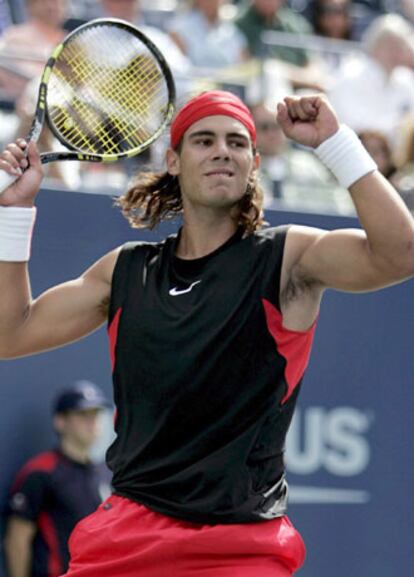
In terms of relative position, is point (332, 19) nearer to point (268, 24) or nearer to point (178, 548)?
point (268, 24)

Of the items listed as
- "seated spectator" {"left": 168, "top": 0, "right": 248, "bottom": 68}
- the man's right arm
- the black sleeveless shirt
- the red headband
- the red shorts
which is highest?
"seated spectator" {"left": 168, "top": 0, "right": 248, "bottom": 68}

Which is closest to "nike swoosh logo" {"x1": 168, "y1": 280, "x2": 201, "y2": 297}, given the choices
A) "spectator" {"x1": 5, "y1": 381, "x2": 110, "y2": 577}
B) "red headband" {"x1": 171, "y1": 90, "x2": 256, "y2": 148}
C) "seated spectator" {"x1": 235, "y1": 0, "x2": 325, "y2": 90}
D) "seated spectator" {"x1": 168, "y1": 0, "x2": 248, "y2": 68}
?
"red headband" {"x1": 171, "y1": 90, "x2": 256, "y2": 148}

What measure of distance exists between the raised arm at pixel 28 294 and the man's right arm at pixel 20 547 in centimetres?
215

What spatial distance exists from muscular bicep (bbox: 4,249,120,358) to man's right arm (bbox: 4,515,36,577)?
86.3 inches

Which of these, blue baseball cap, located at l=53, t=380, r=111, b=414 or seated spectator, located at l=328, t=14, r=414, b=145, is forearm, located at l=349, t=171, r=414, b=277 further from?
seated spectator, located at l=328, t=14, r=414, b=145

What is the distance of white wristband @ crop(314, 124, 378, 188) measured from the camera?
3588 millimetres

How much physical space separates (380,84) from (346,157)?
16.8ft

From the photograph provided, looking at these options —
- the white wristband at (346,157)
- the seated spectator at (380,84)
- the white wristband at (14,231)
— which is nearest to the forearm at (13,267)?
the white wristband at (14,231)

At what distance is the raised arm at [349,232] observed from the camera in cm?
351

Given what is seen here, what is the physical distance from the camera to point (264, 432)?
3.74 metres

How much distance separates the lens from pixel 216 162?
388 centimetres

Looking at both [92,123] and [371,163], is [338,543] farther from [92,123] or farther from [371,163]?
[371,163]

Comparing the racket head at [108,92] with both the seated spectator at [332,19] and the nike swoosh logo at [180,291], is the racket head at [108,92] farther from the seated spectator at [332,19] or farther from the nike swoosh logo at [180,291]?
the seated spectator at [332,19]

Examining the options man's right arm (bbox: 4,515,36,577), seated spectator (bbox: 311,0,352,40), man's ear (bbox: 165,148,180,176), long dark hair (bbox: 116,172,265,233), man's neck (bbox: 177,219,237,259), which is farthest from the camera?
seated spectator (bbox: 311,0,352,40)
